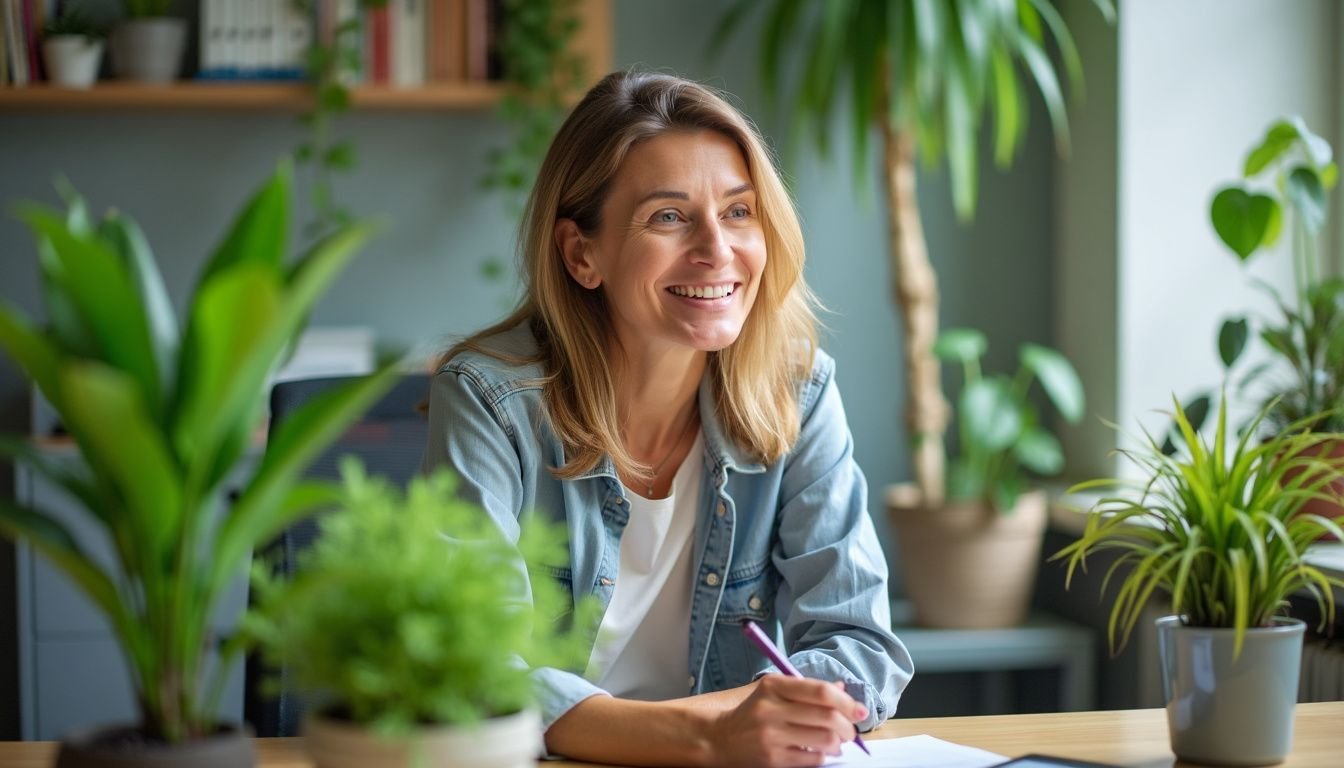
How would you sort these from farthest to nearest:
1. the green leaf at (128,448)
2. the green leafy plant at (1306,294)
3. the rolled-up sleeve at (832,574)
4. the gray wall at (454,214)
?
the gray wall at (454,214), the green leafy plant at (1306,294), the rolled-up sleeve at (832,574), the green leaf at (128,448)

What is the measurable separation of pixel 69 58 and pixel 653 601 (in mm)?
2181

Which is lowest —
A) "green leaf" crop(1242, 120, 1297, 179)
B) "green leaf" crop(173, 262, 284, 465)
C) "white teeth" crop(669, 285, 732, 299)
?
"green leaf" crop(173, 262, 284, 465)

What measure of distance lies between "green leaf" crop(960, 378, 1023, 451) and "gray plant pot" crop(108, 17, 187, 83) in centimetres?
194

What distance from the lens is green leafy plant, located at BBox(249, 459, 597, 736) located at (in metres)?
0.83

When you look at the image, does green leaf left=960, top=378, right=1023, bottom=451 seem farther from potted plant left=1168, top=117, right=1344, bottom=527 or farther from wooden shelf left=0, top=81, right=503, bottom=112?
wooden shelf left=0, top=81, right=503, bottom=112

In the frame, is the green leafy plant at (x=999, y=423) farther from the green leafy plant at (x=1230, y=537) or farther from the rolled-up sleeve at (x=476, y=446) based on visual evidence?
the green leafy plant at (x=1230, y=537)

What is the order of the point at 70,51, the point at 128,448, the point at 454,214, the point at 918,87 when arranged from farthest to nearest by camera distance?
the point at 454,214 → the point at 70,51 → the point at 918,87 → the point at 128,448

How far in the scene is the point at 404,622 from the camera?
815 millimetres

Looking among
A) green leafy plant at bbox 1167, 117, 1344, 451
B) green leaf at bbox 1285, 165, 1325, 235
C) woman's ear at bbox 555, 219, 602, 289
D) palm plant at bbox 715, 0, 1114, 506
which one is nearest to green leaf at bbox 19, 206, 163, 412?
woman's ear at bbox 555, 219, 602, 289

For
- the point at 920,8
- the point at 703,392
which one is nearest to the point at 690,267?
the point at 703,392

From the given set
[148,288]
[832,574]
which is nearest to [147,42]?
[832,574]

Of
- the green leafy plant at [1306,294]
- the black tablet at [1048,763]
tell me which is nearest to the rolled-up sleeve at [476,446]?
the black tablet at [1048,763]

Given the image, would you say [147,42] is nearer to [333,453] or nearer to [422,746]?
[333,453]

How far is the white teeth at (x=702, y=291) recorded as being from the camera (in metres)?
1.71
